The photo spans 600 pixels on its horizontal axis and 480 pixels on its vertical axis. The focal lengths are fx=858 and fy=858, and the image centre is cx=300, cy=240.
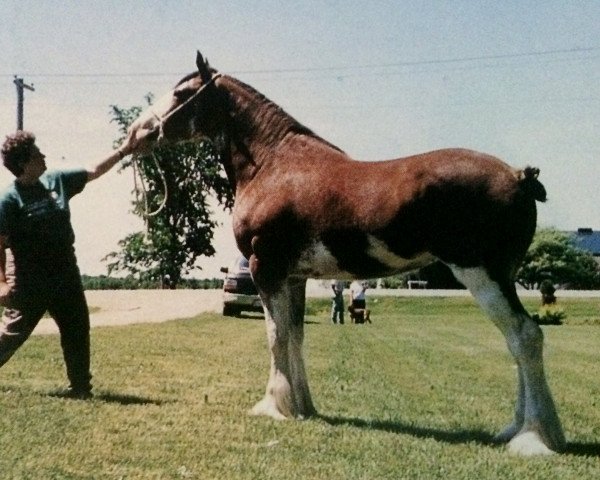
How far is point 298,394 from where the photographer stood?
6.82 m

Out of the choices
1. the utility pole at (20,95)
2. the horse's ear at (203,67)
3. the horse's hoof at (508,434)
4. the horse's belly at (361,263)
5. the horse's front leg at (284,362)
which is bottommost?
the horse's hoof at (508,434)

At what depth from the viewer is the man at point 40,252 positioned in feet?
24.6

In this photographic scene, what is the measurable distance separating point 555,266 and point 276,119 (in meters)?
74.2

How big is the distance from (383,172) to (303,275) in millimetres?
1113

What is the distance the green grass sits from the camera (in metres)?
5.06

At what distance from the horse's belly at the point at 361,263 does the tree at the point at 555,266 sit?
7205cm

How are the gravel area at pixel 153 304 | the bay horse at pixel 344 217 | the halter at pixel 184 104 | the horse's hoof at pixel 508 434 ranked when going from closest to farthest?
the bay horse at pixel 344 217 → the horse's hoof at pixel 508 434 → the halter at pixel 184 104 → the gravel area at pixel 153 304

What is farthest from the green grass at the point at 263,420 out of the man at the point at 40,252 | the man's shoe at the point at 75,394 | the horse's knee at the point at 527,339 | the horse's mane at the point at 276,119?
the horse's mane at the point at 276,119

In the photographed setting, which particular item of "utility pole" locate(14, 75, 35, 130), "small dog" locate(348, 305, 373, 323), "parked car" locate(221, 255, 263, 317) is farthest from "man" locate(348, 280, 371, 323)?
"utility pole" locate(14, 75, 35, 130)

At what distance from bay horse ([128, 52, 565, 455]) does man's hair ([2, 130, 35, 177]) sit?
91cm

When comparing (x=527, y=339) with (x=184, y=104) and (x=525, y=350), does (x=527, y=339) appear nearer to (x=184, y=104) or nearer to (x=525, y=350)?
(x=525, y=350)

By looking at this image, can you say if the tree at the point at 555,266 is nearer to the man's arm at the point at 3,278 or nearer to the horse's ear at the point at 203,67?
the horse's ear at the point at 203,67

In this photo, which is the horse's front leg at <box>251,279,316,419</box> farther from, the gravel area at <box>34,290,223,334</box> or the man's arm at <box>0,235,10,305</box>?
the gravel area at <box>34,290,223,334</box>

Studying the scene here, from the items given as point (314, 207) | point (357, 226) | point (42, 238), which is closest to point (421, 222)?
point (357, 226)
